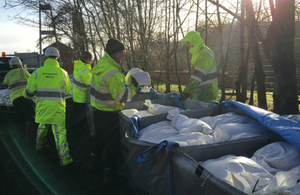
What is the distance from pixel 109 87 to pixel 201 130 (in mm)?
1283

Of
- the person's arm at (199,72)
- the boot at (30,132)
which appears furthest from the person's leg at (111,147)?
the boot at (30,132)

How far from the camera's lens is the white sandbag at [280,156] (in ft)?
5.15

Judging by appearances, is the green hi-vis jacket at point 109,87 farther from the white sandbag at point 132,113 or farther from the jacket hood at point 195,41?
the jacket hood at point 195,41

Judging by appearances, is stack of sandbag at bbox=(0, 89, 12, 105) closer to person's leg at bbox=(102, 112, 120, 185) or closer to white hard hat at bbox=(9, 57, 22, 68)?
white hard hat at bbox=(9, 57, 22, 68)

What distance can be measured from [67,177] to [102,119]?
1142 mm

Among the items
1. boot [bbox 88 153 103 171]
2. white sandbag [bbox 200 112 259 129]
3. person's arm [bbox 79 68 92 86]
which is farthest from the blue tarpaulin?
person's arm [bbox 79 68 92 86]

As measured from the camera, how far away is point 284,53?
383cm

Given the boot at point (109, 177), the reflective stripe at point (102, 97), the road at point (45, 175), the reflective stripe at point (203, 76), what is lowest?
the road at point (45, 175)

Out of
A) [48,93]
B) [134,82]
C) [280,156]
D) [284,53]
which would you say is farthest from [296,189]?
[48,93]

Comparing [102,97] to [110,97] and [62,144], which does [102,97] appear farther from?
[62,144]

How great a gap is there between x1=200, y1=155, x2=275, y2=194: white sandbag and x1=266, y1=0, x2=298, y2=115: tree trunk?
118 inches

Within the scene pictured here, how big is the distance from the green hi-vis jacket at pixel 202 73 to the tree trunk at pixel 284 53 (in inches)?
44.6

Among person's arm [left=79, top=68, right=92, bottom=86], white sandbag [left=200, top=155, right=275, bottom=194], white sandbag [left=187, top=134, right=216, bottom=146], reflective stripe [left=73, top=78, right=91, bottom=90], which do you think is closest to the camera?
white sandbag [left=200, top=155, right=275, bottom=194]

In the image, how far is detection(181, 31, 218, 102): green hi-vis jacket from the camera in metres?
3.74
